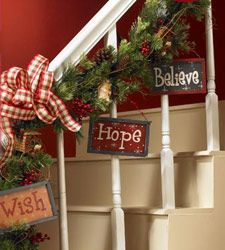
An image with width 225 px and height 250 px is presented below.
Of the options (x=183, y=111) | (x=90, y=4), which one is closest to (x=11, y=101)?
(x=183, y=111)

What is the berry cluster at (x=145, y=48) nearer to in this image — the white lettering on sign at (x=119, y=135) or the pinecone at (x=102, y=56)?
the pinecone at (x=102, y=56)

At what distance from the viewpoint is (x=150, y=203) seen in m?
2.40

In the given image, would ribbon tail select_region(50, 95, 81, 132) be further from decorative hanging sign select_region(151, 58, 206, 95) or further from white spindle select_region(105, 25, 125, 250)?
decorative hanging sign select_region(151, 58, 206, 95)

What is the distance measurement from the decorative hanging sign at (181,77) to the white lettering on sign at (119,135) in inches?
6.6

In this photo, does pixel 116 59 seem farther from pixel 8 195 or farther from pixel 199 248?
pixel 199 248

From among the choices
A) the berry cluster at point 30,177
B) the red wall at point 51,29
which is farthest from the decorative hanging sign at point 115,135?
the red wall at point 51,29

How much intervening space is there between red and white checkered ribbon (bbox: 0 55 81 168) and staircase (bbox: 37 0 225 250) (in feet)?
0.32

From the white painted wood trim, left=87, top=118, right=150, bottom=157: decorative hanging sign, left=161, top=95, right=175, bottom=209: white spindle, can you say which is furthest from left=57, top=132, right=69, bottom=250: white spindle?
left=161, top=95, right=175, bottom=209: white spindle

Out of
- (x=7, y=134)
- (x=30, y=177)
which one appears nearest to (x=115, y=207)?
(x=30, y=177)

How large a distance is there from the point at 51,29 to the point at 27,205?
4.79 feet

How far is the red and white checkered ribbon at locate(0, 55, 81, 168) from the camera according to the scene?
183 centimetres

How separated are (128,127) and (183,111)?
1.85 feet

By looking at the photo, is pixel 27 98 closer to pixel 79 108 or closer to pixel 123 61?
pixel 79 108

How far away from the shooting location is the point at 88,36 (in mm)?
2004
